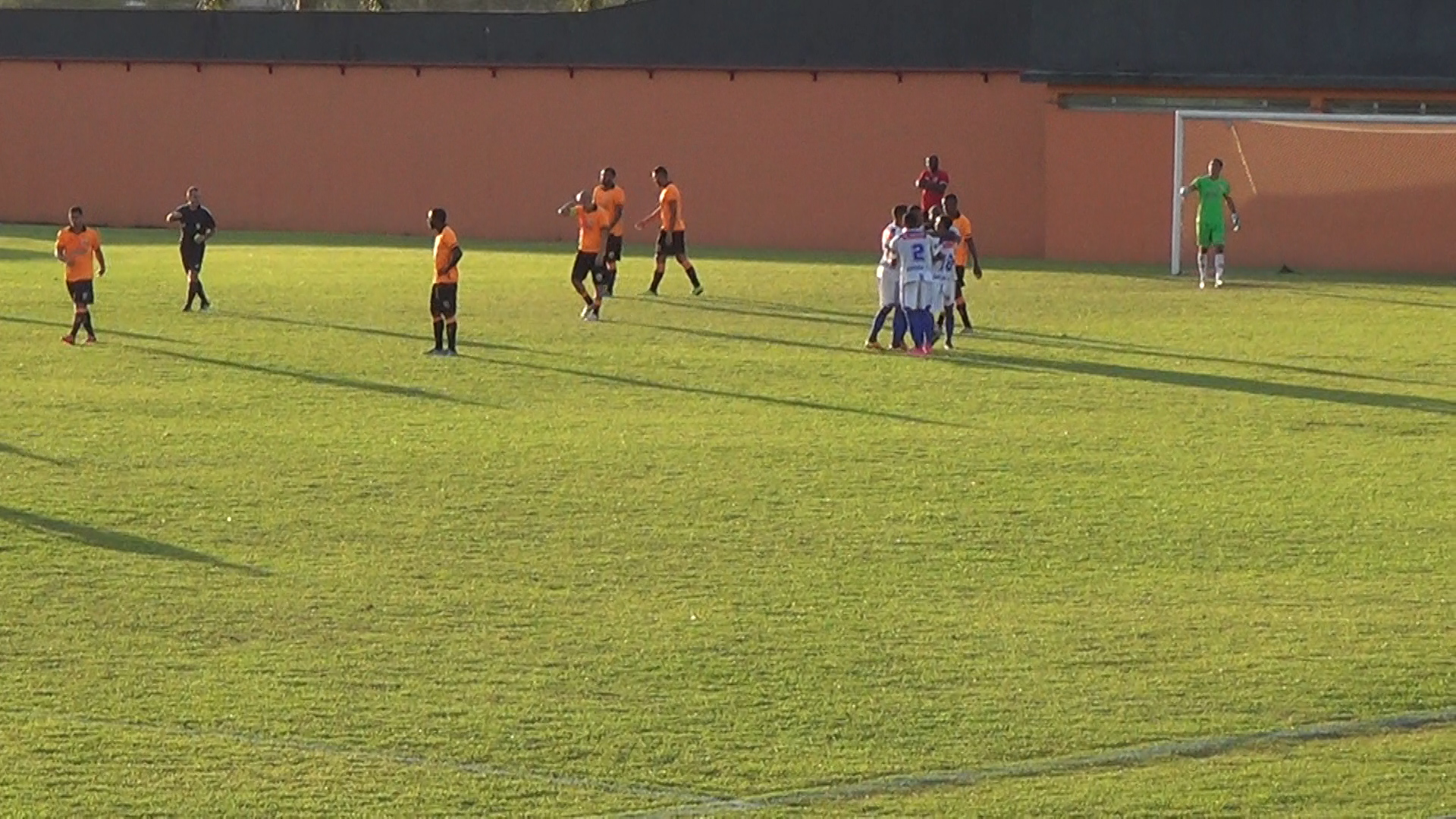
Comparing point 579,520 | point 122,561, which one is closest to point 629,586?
point 579,520

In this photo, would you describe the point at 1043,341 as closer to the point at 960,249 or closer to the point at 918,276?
the point at 960,249

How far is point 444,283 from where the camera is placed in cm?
2436

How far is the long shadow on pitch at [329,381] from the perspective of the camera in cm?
2194

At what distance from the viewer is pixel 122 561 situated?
14.6 metres

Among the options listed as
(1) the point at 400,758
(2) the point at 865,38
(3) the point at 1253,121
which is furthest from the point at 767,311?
(1) the point at 400,758

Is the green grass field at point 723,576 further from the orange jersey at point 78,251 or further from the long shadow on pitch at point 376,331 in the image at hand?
the orange jersey at point 78,251

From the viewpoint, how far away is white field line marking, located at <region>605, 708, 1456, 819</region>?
9820 mm

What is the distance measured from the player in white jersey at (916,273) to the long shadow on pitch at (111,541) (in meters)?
10.8

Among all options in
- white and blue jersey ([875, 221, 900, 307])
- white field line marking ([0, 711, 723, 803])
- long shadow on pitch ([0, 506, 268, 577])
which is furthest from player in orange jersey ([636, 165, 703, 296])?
white field line marking ([0, 711, 723, 803])

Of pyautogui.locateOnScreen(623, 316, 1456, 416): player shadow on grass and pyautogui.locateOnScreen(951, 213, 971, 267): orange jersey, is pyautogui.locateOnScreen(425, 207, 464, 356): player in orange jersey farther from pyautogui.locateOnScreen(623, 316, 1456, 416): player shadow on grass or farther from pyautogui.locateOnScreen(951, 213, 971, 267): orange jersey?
pyautogui.locateOnScreen(951, 213, 971, 267): orange jersey

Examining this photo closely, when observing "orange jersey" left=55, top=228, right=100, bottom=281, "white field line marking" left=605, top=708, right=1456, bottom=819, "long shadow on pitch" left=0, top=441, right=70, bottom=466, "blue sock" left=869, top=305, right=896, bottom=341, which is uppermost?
"orange jersey" left=55, top=228, right=100, bottom=281

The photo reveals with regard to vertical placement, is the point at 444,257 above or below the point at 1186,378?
above

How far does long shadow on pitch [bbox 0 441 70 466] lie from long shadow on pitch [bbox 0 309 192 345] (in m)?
7.06

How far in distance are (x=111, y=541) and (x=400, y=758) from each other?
546 centimetres
